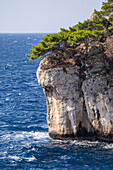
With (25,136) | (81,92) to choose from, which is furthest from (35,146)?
(81,92)

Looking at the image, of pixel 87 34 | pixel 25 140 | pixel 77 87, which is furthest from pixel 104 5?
pixel 25 140

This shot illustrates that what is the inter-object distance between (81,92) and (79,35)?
353 inches

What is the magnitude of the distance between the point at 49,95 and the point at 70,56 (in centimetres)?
702

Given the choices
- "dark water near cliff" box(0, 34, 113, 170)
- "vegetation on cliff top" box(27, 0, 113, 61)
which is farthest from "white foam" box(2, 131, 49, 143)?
"vegetation on cliff top" box(27, 0, 113, 61)

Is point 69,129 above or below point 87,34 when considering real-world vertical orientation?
below

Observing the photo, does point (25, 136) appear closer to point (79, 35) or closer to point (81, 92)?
point (81, 92)

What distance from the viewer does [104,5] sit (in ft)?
176

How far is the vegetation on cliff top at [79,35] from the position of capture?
163 ft

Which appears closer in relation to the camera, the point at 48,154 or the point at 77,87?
the point at 48,154

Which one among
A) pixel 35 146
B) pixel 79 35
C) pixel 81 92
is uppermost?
pixel 79 35

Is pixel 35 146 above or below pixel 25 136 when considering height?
below

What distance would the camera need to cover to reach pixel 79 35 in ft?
161

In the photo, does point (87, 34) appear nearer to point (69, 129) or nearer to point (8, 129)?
point (69, 129)

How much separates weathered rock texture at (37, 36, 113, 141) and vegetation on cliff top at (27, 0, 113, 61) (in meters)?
2.03
